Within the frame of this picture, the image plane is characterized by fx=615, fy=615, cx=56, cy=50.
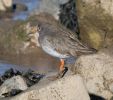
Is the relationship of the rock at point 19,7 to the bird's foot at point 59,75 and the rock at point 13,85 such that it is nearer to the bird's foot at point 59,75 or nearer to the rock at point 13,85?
the bird's foot at point 59,75

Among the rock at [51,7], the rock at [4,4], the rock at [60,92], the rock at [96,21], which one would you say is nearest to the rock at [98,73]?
the rock at [60,92]

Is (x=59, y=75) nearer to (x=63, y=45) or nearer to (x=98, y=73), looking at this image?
(x=63, y=45)

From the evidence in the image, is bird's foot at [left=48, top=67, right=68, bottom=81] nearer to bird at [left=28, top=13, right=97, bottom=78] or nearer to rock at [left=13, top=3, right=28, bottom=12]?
bird at [left=28, top=13, right=97, bottom=78]

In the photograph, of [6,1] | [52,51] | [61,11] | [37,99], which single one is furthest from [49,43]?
[6,1]

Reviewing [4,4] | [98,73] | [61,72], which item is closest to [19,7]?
[4,4]

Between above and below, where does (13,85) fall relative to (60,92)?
below

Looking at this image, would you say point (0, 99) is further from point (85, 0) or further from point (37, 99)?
point (85, 0)
